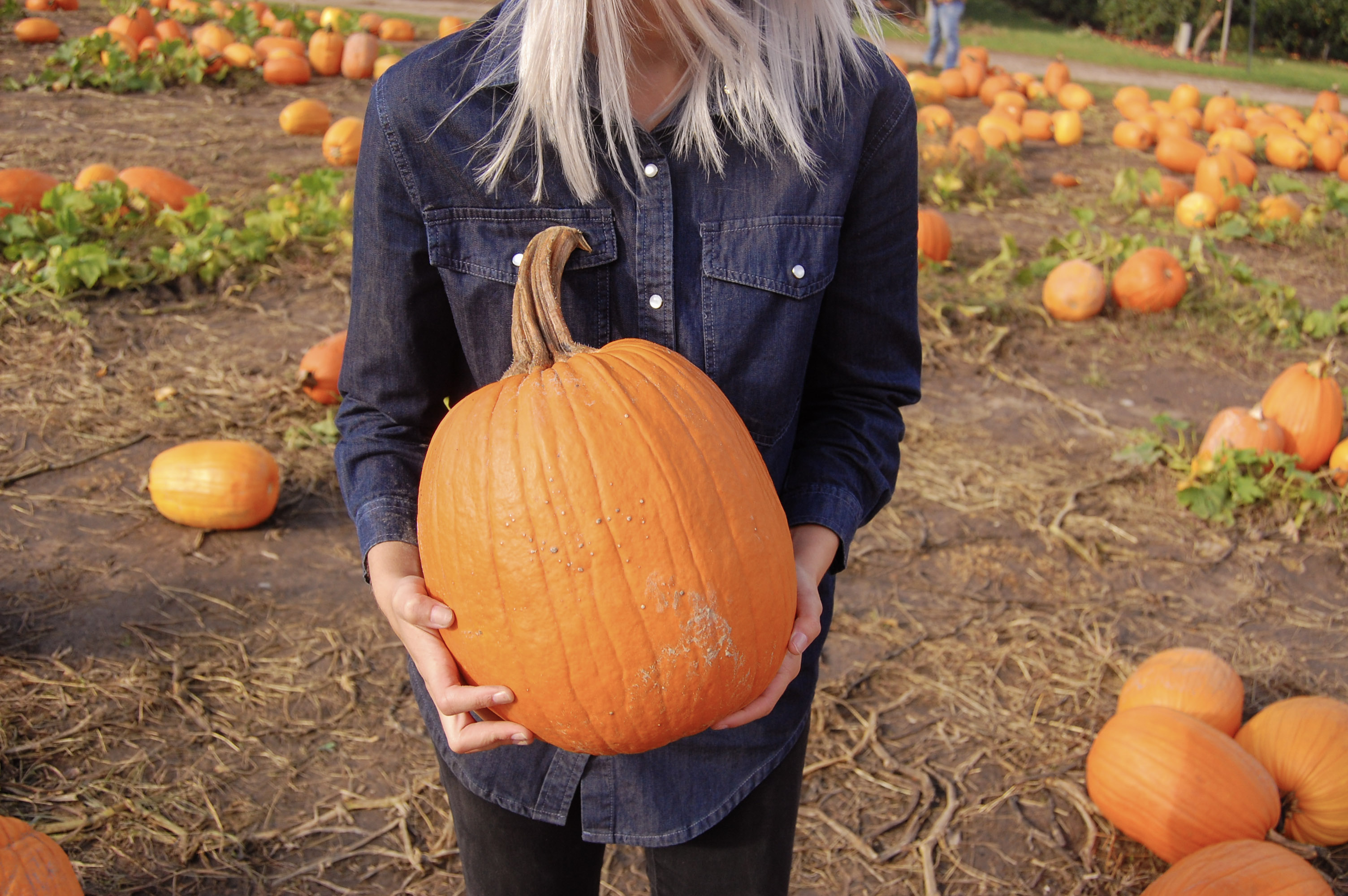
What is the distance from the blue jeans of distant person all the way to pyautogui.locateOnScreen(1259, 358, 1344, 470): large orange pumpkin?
10697mm

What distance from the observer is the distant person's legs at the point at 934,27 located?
14805mm

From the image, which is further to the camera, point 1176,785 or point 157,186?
point 157,186

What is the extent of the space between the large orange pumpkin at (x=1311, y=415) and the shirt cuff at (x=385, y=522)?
4676 millimetres

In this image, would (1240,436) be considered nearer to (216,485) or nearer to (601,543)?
(601,543)

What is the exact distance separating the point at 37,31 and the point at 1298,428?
41.7 feet

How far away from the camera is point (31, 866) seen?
83.9 inches

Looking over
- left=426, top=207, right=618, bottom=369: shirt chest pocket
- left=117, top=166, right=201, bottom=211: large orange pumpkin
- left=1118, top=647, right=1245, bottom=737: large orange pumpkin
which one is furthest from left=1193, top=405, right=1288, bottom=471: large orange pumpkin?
left=117, top=166, right=201, bottom=211: large orange pumpkin

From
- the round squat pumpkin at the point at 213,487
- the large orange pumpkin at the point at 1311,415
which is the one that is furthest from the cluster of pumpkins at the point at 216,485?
the large orange pumpkin at the point at 1311,415

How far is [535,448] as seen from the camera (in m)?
1.31

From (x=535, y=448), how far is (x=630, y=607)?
243 mm

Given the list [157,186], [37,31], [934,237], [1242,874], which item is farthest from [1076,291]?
[37,31]

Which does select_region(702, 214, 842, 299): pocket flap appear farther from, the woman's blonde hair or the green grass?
the green grass

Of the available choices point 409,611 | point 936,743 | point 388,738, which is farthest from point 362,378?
point 936,743

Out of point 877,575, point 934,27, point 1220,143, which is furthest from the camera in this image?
point 934,27
